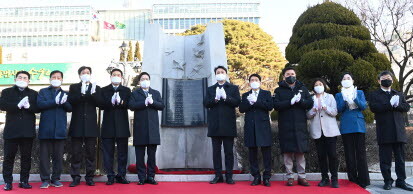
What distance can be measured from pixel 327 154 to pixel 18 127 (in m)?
4.67

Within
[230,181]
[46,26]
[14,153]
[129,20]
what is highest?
[129,20]

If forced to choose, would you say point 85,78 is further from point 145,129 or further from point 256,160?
point 256,160

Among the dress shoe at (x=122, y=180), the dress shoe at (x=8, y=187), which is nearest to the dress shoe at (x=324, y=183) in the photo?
the dress shoe at (x=122, y=180)

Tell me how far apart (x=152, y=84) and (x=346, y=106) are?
3.68 meters

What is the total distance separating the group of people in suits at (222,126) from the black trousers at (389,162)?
0.01 metres

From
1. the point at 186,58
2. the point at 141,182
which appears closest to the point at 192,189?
the point at 141,182

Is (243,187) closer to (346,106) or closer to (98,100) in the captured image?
(346,106)

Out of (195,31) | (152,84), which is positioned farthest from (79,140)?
(195,31)

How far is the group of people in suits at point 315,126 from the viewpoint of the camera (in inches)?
196

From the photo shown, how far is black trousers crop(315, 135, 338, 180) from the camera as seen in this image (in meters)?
4.95

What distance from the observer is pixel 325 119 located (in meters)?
5.08

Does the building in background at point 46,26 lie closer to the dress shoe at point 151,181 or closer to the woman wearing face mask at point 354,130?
the dress shoe at point 151,181

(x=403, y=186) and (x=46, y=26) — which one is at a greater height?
(x=46, y=26)

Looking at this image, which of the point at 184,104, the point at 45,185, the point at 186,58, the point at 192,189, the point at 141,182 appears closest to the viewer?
the point at 192,189
